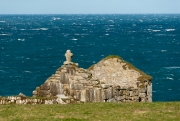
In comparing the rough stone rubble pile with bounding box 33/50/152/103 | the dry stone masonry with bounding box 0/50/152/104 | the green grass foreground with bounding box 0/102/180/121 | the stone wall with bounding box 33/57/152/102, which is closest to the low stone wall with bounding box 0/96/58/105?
the dry stone masonry with bounding box 0/50/152/104

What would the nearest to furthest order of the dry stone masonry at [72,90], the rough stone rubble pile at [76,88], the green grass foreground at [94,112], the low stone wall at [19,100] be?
the green grass foreground at [94,112] < the low stone wall at [19,100] < the dry stone masonry at [72,90] < the rough stone rubble pile at [76,88]

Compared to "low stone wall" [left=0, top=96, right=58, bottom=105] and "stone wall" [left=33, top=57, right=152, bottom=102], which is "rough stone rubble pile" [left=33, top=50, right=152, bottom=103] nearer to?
"stone wall" [left=33, top=57, right=152, bottom=102]

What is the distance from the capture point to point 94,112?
70.6 ft

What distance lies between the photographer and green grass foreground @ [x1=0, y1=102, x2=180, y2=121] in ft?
66.4

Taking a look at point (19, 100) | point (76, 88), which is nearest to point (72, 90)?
point (76, 88)

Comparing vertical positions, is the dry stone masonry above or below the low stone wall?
above

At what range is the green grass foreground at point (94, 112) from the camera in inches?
796

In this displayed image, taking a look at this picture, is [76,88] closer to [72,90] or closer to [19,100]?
[72,90]

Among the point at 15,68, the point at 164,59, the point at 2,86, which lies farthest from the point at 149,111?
the point at 164,59

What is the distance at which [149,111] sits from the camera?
2175cm

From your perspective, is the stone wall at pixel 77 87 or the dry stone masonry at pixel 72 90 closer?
the dry stone masonry at pixel 72 90

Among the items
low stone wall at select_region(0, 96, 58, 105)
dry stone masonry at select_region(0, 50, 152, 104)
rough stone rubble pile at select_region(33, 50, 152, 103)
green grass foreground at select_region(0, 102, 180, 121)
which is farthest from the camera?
rough stone rubble pile at select_region(33, 50, 152, 103)

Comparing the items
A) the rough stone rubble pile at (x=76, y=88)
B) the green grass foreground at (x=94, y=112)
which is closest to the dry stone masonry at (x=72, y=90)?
the rough stone rubble pile at (x=76, y=88)

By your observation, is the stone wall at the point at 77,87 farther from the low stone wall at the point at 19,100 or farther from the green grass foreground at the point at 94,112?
the green grass foreground at the point at 94,112
